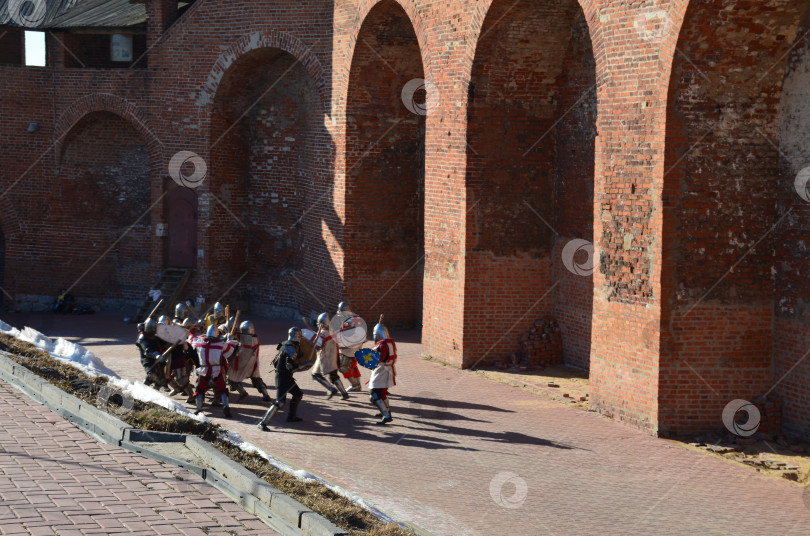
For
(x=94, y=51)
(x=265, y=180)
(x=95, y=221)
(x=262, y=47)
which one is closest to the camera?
(x=262, y=47)

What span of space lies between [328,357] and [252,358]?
1.11 metres

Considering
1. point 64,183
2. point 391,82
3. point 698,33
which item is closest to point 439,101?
point 391,82

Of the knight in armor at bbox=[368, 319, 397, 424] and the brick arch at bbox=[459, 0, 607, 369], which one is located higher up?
the brick arch at bbox=[459, 0, 607, 369]

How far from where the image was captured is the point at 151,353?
15859 mm

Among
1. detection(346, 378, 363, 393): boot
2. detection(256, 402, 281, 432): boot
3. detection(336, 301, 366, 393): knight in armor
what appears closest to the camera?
detection(256, 402, 281, 432): boot

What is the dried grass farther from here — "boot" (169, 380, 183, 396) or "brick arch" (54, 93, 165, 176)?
"brick arch" (54, 93, 165, 176)

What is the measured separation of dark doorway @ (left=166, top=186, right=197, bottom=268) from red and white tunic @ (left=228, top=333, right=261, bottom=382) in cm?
940

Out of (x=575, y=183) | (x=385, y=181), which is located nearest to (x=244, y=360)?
(x=575, y=183)

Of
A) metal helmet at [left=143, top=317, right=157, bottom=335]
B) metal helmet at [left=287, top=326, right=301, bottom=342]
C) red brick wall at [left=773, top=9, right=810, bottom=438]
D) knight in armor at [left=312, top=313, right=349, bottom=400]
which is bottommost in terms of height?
knight in armor at [left=312, top=313, right=349, bottom=400]

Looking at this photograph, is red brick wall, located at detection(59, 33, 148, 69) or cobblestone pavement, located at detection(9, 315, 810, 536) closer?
cobblestone pavement, located at detection(9, 315, 810, 536)

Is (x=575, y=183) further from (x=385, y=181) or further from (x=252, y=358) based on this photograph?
(x=252, y=358)

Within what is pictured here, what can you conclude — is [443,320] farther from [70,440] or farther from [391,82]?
[70,440]

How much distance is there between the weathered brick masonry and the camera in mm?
13148

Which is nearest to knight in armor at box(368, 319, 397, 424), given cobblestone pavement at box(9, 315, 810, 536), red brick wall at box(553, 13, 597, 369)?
cobblestone pavement at box(9, 315, 810, 536)
